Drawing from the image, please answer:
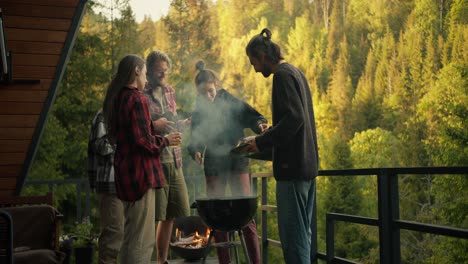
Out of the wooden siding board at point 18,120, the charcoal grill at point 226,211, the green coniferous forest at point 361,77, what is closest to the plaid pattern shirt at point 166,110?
Answer: the charcoal grill at point 226,211

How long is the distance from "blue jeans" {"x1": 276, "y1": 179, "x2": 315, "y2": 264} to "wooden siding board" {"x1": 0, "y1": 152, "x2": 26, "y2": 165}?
2.78 m

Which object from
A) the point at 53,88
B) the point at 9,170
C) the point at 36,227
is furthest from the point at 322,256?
the point at 9,170

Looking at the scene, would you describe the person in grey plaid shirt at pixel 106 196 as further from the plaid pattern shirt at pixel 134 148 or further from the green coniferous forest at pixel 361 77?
the green coniferous forest at pixel 361 77

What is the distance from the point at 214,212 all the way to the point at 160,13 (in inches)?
1079

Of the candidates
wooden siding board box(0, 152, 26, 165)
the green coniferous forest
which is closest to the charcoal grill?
wooden siding board box(0, 152, 26, 165)

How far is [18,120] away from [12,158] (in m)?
0.38

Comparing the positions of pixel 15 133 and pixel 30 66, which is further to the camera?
pixel 15 133

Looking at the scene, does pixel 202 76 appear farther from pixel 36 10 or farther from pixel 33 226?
pixel 33 226

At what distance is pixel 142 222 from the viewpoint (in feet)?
8.97

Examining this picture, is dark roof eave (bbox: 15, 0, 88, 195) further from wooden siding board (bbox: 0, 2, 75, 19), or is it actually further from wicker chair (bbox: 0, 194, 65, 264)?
wicker chair (bbox: 0, 194, 65, 264)

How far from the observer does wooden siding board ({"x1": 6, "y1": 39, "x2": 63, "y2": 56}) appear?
162 inches

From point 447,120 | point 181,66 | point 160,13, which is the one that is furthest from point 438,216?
point 160,13

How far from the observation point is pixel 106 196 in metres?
3.57

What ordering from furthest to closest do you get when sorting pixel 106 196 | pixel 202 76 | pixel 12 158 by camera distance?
1. pixel 12 158
2. pixel 202 76
3. pixel 106 196
